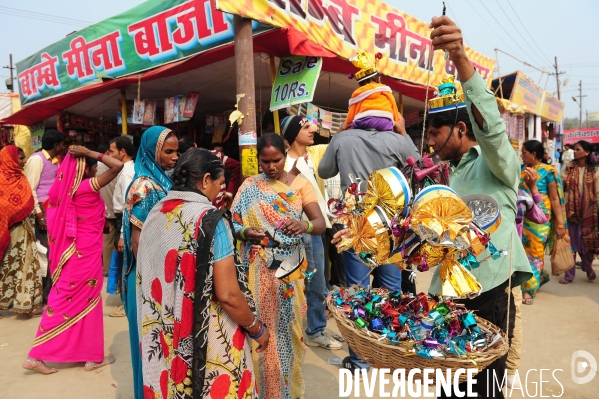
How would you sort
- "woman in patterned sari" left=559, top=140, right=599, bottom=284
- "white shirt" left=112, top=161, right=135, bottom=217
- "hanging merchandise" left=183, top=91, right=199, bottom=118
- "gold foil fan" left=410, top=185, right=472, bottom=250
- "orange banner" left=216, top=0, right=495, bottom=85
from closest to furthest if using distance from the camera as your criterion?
"gold foil fan" left=410, top=185, right=472, bottom=250 → "orange banner" left=216, top=0, right=495, bottom=85 → "white shirt" left=112, top=161, right=135, bottom=217 → "woman in patterned sari" left=559, top=140, right=599, bottom=284 → "hanging merchandise" left=183, top=91, right=199, bottom=118

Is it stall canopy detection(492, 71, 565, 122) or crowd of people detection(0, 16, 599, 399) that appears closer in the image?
crowd of people detection(0, 16, 599, 399)

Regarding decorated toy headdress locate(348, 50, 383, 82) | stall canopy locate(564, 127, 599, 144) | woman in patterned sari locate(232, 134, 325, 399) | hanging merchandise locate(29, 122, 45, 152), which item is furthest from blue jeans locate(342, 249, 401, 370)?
stall canopy locate(564, 127, 599, 144)

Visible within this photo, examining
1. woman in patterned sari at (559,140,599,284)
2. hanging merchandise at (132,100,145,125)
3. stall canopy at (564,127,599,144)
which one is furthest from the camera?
stall canopy at (564,127,599,144)

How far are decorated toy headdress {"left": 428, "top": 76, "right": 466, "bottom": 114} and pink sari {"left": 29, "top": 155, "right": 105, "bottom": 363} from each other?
9.15 ft

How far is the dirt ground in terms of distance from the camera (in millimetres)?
2986

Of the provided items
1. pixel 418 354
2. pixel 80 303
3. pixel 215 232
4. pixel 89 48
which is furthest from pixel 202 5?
pixel 418 354

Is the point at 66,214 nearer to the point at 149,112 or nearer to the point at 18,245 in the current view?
the point at 18,245

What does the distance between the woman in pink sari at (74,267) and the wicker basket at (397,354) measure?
2.57 metres

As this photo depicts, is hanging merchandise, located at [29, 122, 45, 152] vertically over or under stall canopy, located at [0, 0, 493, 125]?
under

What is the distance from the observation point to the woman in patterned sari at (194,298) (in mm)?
1640

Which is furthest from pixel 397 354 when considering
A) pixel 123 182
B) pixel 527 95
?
pixel 527 95

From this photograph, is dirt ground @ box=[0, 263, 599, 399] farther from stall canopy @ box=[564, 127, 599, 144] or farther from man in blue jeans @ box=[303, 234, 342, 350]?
stall canopy @ box=[564, 127, 599, 144]

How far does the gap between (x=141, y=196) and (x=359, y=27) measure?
4.81 meters

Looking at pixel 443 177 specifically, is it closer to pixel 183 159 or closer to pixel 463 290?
pixel 463 290
